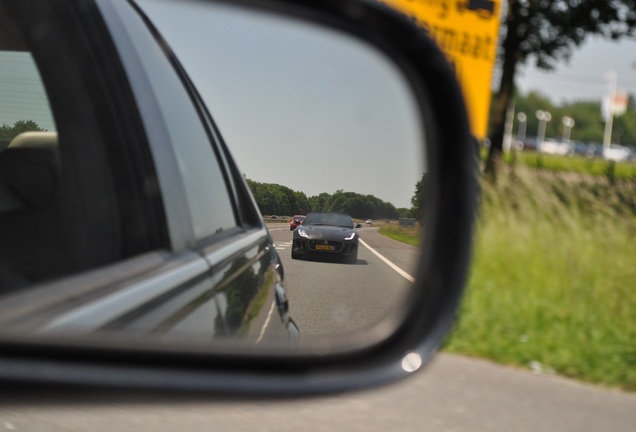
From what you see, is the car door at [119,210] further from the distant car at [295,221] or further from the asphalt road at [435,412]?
the asphalt road at [435,412]

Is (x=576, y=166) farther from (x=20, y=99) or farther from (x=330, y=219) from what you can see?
(x=20, y=99)

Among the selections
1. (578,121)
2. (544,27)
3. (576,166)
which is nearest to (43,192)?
(576,166)

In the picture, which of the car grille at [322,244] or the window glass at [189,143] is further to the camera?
the window glass at [189,143]

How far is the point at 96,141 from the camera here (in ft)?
5.28

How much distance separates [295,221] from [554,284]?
5.43 meters

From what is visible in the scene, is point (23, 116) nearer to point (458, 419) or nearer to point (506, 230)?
point (458, 419)

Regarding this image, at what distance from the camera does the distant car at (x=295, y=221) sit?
1647 millimetres

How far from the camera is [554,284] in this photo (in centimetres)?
669

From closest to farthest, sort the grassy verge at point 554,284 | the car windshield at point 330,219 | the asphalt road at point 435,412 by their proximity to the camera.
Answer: the car windshield at point 330,219 < the asphalt road at point 435,412 < the grassy verge at point 554,284

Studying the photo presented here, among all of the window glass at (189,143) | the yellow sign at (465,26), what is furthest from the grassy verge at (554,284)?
the window glass at (189,143)

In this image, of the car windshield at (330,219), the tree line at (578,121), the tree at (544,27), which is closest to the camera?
the car windshield at (330,219)

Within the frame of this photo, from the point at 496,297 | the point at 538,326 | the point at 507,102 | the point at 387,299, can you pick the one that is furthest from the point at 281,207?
the point at 507,102

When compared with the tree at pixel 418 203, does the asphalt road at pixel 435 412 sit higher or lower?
lower

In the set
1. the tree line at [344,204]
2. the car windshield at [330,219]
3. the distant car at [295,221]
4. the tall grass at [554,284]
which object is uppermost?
the tree line at [344,204]
